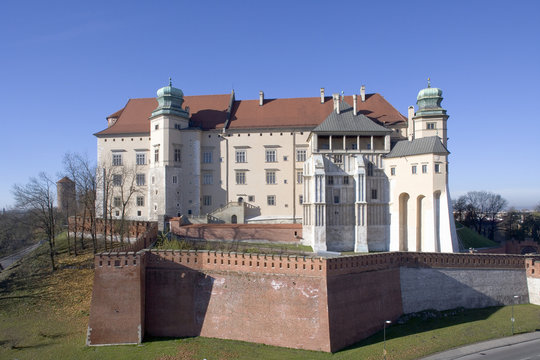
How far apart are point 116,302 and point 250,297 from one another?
8.81 m

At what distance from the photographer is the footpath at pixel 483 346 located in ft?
80.7

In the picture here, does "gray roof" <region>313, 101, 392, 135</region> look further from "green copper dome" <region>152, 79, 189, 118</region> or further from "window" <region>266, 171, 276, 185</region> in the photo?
"green copper dome" <region>152, 79, 189, 118</region>

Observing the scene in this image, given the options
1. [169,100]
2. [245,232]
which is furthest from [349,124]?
[169,100]

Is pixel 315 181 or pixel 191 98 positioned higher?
pixel 191 98

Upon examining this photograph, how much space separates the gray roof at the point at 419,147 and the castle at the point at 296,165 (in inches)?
4.5

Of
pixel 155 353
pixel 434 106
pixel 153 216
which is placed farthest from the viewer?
pixel 153 216

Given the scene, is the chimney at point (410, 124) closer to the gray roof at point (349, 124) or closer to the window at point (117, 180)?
the gray roof at point (349, 124)

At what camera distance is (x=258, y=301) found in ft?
87.6

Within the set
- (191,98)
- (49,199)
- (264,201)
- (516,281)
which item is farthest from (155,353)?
(191,98)

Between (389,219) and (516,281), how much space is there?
1163cm

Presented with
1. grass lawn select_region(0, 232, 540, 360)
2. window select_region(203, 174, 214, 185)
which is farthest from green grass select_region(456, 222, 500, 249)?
window select_region(203, 174, 214, 185)

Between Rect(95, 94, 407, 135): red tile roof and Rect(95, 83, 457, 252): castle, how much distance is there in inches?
5.0

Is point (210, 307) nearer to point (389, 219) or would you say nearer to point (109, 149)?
point (389, 219)

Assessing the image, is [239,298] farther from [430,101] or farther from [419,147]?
[430,101]
